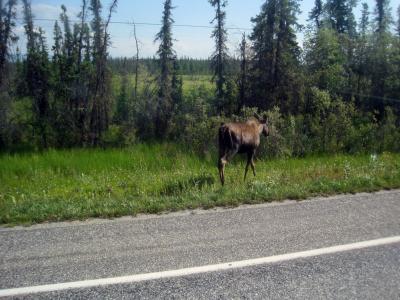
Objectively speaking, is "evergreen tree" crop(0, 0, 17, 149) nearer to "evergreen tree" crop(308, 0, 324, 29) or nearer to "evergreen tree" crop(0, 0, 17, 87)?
"evergreen tree" crop(0, 0, 17, 87)

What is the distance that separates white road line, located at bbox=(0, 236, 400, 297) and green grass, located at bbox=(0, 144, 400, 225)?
95.3 inches

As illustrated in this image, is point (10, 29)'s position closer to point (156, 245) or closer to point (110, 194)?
point (110, 194)

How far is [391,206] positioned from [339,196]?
3.37ft

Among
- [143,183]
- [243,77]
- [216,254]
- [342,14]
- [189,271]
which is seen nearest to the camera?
[189,271]

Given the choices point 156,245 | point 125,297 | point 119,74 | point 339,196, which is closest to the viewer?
point 125,297

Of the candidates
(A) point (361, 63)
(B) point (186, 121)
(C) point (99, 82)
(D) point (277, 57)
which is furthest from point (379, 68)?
(C) point (99, 82)

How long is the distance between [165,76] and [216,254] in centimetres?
2845

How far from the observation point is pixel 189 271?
4742 millimetres

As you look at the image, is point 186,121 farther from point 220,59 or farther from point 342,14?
point 342,14

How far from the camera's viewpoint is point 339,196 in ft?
26.7

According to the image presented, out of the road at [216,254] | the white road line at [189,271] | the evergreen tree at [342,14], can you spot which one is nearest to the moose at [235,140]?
the road at [216,254]

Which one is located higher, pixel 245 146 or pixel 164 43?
pixel 164 43

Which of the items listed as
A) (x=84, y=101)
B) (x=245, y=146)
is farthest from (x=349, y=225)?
(x=84, y=101)

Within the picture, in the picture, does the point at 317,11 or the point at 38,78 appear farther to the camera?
the point at 317,11
